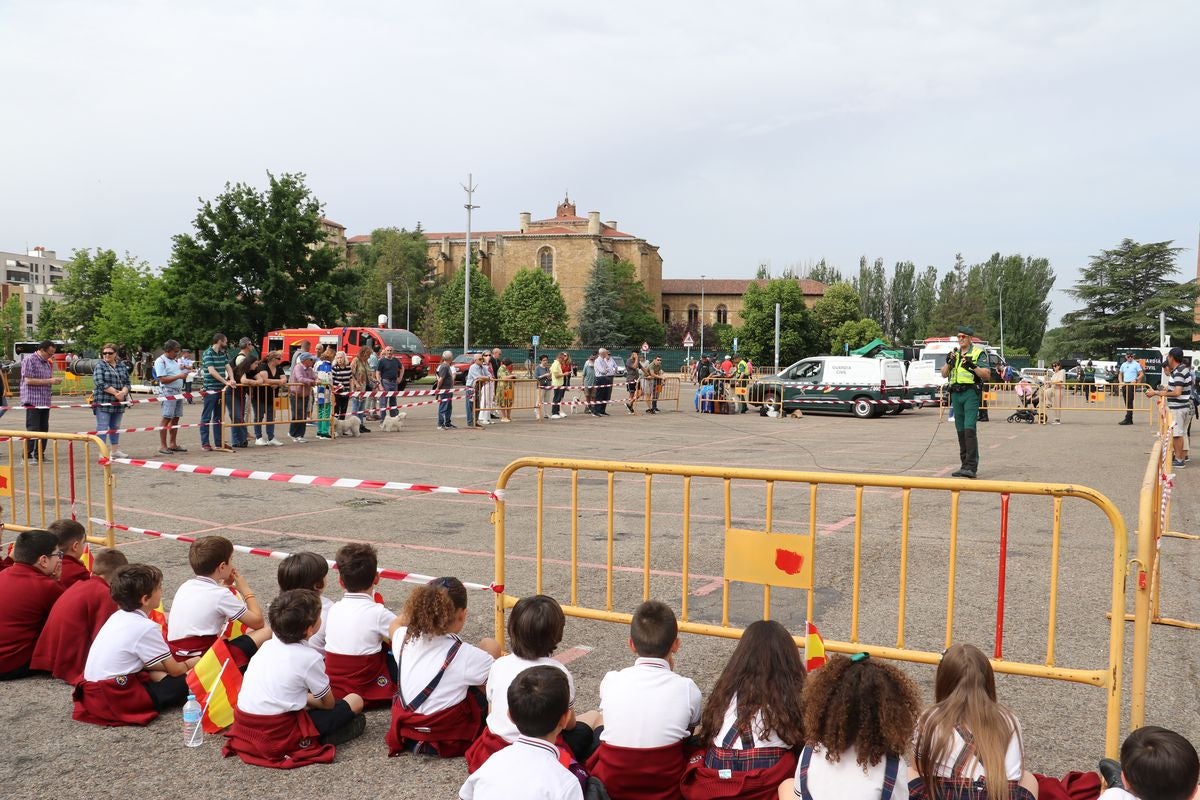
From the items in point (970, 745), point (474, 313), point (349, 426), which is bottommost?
point (349, 426)

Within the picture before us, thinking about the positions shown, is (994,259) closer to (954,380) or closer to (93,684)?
(954,380)

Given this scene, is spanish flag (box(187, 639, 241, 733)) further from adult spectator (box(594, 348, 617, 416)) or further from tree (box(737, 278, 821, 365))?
tree (box(737, 278, 821, 365))

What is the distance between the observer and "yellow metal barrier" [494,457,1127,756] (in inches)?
156

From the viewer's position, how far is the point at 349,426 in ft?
59.8

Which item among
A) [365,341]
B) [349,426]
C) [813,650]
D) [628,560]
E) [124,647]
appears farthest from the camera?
[365,341]

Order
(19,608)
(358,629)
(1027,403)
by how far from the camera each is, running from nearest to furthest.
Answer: (358,629)
(19,608)
(1027,403)

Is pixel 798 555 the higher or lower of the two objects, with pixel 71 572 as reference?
higher

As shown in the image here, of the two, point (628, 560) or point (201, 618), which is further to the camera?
point (628, 560)

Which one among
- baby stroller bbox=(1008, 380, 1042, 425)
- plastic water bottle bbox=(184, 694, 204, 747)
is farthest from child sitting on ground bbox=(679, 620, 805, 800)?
baby stroller bbox=(1008, 380, 1042, 425)

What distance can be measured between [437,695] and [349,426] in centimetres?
1489

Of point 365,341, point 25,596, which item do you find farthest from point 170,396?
point 365,341

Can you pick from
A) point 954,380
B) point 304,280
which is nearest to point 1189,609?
point 954,380

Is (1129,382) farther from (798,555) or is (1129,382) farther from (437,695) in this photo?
(437,695)

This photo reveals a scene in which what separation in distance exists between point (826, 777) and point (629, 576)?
4.27 metres
